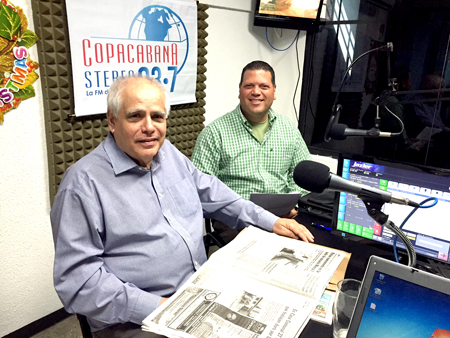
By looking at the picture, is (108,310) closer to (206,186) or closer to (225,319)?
(225,319)

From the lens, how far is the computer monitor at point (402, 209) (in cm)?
109

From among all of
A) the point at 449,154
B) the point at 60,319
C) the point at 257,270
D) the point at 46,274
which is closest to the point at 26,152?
the point at 46,274

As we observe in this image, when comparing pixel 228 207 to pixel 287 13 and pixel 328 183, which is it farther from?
pixel 287 13

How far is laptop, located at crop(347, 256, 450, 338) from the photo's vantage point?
0.69 m

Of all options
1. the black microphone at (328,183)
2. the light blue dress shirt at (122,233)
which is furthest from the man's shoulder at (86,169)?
the black microphone at (328,183)

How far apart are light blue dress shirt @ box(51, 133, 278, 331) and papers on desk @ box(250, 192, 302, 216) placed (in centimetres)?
17

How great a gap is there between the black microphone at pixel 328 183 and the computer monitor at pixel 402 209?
224 millimetres

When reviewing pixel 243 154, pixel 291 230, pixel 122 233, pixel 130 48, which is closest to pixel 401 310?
pixel 291 230

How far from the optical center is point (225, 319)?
2.84ft

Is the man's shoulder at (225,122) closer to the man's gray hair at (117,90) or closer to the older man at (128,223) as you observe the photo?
the older man at (128,223)

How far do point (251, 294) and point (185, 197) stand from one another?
58 centimetres

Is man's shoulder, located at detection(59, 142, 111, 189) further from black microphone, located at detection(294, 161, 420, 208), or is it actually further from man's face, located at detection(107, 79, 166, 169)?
black microphone, located at detection(294, 161, 420, 208)

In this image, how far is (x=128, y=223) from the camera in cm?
119

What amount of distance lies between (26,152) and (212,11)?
1.72 meters
